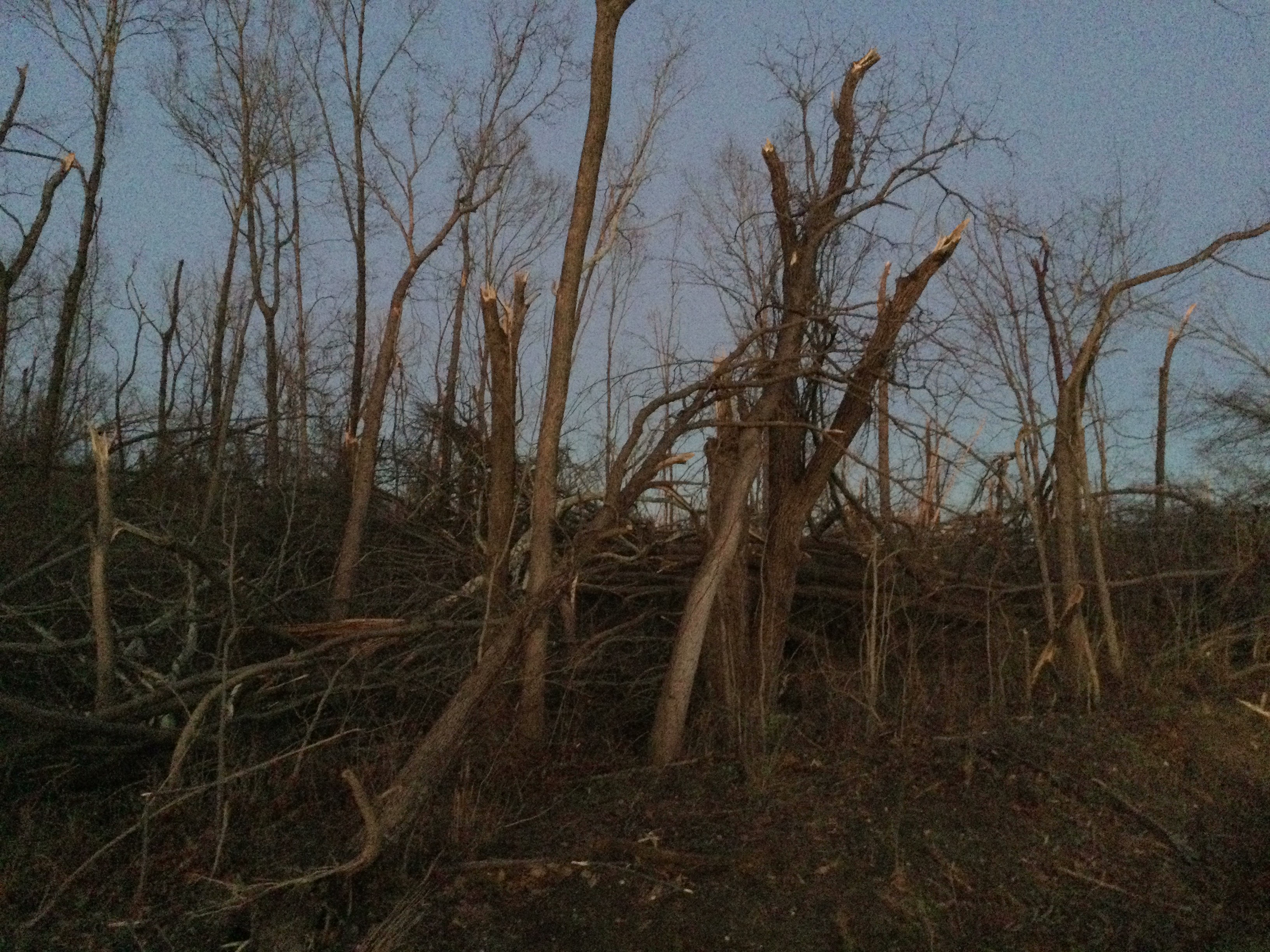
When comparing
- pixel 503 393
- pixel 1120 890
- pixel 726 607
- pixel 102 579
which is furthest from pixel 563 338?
pixel 1120 890

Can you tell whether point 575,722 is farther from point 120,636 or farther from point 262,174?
point 262,174

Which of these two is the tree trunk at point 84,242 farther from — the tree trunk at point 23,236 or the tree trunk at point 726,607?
the tree trunk at point 726,607

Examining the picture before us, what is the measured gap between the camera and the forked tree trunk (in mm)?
8242

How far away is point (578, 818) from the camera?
686cm

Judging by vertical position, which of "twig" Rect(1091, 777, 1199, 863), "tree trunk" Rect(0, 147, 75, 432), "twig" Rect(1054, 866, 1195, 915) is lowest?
"twig" Rect(1054, 866, 1195, 915)

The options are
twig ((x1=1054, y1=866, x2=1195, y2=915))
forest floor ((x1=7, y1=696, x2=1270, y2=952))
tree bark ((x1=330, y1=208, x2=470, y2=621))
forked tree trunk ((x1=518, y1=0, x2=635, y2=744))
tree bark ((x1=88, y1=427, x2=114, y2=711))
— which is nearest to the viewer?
forest floor ((x1=7, y1=696, x2=1270, y2=952))

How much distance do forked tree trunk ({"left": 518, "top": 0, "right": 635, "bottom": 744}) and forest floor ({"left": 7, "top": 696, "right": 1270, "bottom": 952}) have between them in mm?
809

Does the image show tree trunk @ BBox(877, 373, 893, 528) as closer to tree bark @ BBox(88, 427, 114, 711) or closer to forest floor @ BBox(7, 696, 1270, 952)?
forest floor @ BBox(7, 696, 1270, 952)

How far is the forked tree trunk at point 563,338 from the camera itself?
8.24 m

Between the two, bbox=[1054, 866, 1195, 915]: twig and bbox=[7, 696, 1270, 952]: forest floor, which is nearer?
bbox=[7, 696, 1270, 952]: forest floor

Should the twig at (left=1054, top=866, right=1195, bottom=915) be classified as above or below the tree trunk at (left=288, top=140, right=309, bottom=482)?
below

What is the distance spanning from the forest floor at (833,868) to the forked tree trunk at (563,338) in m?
0.81

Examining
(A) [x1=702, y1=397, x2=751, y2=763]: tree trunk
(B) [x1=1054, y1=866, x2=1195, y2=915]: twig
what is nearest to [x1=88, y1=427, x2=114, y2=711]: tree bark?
(A) [x1=702, y1=397, x2=751, y2=763]: tree trunk

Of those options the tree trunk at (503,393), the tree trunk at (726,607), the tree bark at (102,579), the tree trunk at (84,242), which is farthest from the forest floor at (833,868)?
the tree trunk at (84,242)
